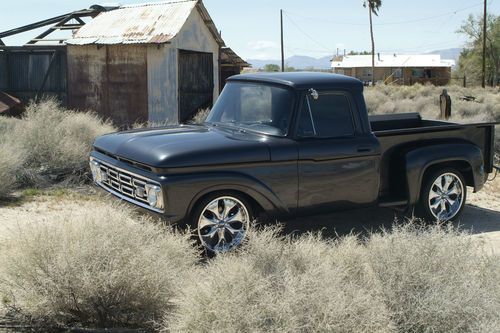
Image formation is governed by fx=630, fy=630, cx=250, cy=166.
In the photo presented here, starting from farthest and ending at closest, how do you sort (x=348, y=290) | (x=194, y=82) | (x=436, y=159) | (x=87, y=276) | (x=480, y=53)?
(x=480, y=53)
(x=194, y=82)
(x=436, y=159)
(x=87, y=276)
(x=348, y=290)

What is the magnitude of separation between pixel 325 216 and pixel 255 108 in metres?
A: 2.13

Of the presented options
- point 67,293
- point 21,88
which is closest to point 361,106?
point 67,293

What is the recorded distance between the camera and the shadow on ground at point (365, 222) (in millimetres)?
7616

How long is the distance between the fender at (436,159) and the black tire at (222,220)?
2.21 m

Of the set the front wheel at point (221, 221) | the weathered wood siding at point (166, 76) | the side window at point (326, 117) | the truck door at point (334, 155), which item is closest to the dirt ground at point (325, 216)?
the truck door at point (334, 155)

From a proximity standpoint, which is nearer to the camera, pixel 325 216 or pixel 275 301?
pixel 275 301

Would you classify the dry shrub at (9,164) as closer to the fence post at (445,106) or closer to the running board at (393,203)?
the running board at (393,203)

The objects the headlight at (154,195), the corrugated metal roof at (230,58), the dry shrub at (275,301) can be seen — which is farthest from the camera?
the corrugated metal roof at (230,58)

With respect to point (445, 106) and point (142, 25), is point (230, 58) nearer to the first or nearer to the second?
point (142, 25)

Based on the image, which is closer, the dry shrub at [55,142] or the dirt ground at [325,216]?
the dirt ground at [325,216]

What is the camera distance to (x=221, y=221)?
6086mm

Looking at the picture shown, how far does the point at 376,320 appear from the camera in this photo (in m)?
3.59

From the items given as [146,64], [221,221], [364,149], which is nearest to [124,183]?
[221,221]

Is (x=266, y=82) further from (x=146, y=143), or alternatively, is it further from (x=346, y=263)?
(x=346, y=263)
